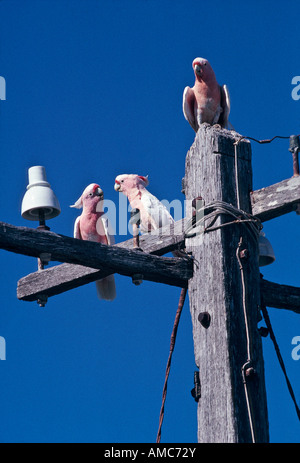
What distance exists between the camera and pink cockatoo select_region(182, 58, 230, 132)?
8.26 meters

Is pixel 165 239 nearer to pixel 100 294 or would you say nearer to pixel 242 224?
pixel 242 224

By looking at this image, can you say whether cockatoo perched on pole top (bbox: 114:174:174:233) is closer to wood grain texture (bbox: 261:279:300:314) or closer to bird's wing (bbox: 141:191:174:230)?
bird's wing (bbox: 141:191:174:230)

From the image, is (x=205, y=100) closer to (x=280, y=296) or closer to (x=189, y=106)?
(x=189, y=106)

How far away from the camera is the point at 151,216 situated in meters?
8.23

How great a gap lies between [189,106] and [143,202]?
35.0 inches

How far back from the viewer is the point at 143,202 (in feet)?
27.8

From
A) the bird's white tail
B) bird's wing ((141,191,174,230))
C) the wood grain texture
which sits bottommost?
the wood grain texture

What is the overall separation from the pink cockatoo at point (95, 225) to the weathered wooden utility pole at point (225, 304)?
1892 mm

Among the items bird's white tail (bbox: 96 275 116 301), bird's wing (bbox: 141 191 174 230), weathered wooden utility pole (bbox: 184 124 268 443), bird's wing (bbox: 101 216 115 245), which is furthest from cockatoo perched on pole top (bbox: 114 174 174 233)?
weathered wooden utility pole (bbox: 184 124 268 443)

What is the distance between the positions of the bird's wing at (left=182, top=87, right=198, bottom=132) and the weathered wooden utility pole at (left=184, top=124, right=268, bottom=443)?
227cm

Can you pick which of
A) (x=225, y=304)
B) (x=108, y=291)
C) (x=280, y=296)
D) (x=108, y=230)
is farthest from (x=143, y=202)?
(x=225, y=304)
